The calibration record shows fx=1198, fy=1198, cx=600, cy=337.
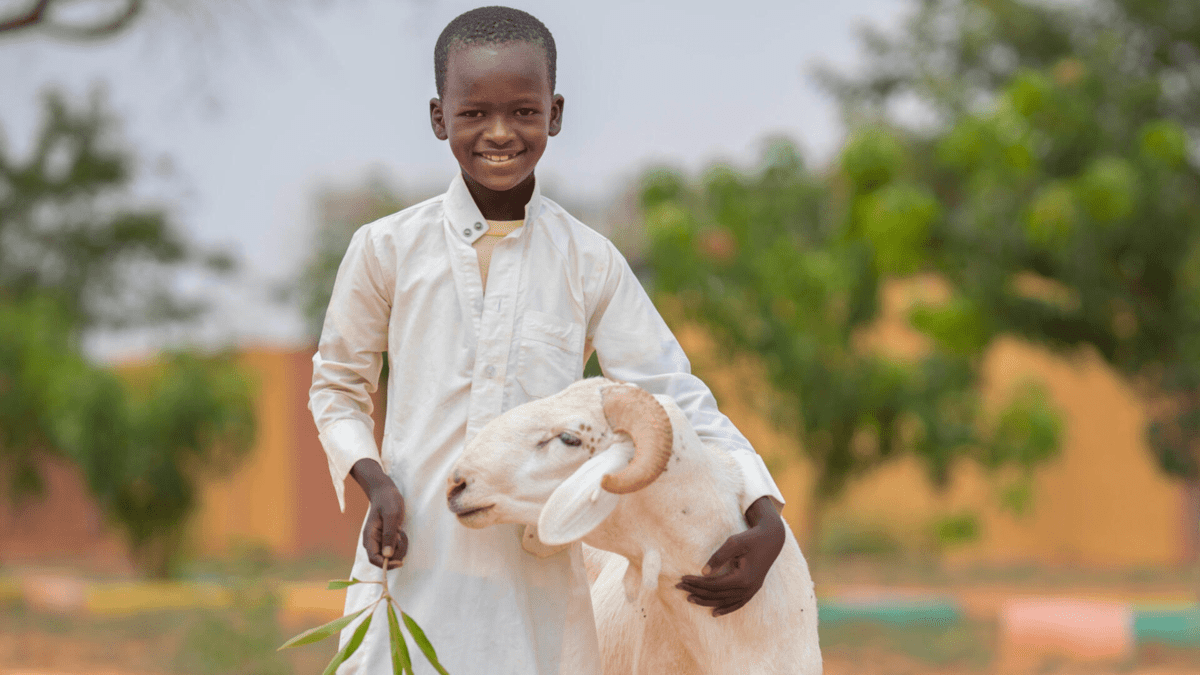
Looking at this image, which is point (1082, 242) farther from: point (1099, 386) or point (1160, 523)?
Answer: point (1160, 523)

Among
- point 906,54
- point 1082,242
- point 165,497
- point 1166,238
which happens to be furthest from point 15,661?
point 906,54

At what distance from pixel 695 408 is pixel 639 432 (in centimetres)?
34

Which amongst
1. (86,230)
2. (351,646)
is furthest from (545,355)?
(86,230)

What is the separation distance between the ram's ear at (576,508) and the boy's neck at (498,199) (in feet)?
1.94

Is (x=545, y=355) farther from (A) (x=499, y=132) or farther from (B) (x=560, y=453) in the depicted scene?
(A) (x=499, y=132)

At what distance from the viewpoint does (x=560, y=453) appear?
185cm

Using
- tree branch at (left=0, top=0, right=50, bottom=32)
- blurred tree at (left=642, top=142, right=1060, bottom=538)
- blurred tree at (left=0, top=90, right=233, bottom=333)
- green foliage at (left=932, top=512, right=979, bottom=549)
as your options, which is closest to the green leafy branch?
tree branch at (left=0, top=0, right=50, bottom=32)

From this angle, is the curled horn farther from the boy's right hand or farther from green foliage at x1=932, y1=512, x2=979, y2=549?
green foliage at x1=932, y1=512, x2=979, y2=549

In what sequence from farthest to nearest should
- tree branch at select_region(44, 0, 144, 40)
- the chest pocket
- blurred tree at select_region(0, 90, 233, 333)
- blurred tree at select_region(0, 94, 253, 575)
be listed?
blurred tree at select_region(0, 90, 233, 333) → blurred tree at select_region(0, 94, 253, 575) → tree branch at select_region(44, 0, 144, 40) → the chest pocket

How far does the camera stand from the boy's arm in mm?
1902

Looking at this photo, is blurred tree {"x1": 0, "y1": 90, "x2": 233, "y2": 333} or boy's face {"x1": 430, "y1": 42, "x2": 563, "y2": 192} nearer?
boy's face {"x1": 430, "y1": 42, "x2": 563, "y2": 192}

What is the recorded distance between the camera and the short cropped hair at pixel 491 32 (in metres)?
2.01

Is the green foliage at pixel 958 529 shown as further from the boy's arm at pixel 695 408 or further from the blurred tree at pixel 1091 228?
the boy's arm at pixel 695 408

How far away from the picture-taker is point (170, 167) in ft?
62.1
